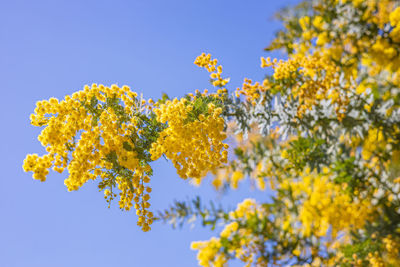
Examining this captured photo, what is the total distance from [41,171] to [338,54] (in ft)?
10.7

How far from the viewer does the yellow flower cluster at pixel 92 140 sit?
12.7 feet

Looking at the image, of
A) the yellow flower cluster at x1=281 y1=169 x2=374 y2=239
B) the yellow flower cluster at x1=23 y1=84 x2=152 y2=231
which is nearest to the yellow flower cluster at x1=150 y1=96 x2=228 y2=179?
the yellow flower cluster at x1=23 y1=84 x2=152 y2=231

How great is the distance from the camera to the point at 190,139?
4.15 m

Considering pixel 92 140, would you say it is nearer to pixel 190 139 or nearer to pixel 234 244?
pixel 190 139

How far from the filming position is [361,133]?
357 cm

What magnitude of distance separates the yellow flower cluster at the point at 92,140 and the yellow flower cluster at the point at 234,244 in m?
1.85

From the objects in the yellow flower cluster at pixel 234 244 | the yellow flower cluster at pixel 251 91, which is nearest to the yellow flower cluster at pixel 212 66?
the yellow flower cluster at pixel 251 91

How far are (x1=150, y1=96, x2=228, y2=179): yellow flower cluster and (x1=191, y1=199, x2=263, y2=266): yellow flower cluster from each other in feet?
5.41

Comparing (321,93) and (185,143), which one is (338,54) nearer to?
(321,93)

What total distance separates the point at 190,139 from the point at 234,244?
6.46ft

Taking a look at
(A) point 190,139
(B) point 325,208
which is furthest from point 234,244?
(A) point 190,139

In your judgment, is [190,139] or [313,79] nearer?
→ [313,79]

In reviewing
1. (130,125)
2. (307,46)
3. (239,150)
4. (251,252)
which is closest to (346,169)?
(239,150)

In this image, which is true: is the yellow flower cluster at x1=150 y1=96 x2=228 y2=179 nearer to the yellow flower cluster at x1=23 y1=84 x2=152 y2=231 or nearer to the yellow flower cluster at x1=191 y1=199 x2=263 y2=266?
the yellow flower cluster at x1=23 y1=84 x2=152 y2=231
